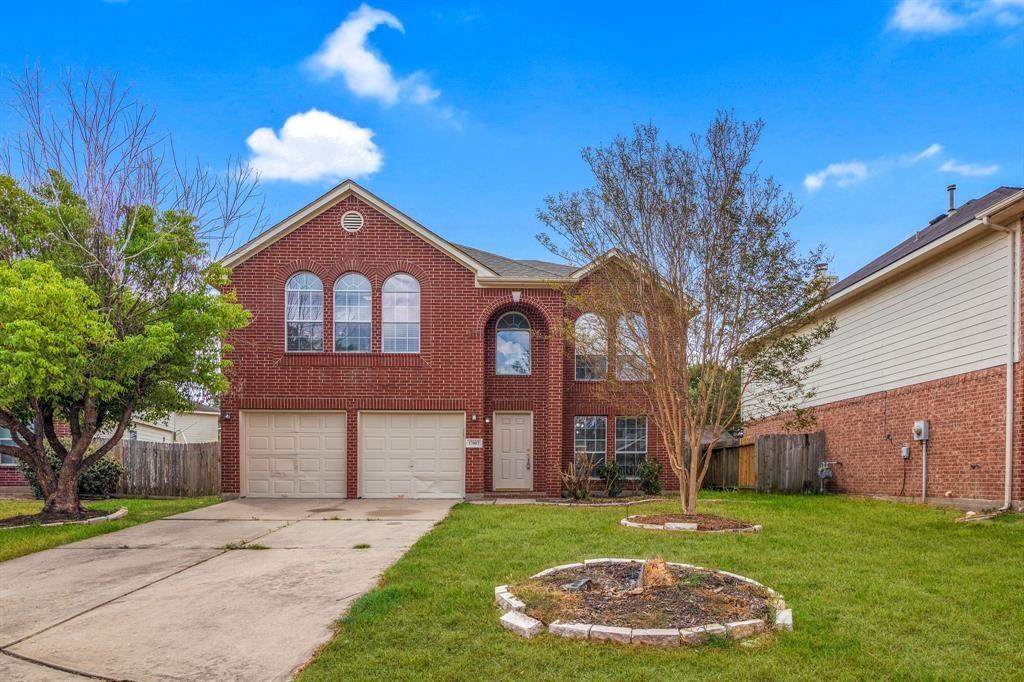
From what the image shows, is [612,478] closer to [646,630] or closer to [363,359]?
[363,359]

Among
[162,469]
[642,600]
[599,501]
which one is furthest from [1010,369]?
[162,469]

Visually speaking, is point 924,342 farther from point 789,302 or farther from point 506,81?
point 506,81

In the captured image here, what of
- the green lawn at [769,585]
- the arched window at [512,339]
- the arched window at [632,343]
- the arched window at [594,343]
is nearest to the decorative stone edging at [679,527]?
the green lawn at [769,585]

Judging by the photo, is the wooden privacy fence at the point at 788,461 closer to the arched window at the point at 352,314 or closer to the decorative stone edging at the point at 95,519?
the arched window at the point at 352,314

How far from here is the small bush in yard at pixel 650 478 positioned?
15.8 metres

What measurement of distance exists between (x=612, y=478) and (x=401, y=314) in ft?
19.9

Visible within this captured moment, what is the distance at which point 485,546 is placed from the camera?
328 inches

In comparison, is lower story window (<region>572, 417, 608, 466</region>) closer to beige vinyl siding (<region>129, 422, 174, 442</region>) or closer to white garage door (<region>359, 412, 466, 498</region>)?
white garage door (<region>359, 412, 466, 498</region>)

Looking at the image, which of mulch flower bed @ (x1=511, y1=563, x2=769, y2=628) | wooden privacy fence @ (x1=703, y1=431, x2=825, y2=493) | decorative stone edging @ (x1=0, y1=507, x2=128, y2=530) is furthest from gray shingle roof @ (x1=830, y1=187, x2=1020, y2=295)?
decorative stone edging @ (x1=0, y1=507, x2=128, y2=530)

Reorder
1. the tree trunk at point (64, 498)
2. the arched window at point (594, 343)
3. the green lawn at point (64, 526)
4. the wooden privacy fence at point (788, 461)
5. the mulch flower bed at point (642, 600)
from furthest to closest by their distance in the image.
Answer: the wooden privacy fence at point (788, 461) < the tree trunk at point (64, 498) < the arched window at point (594, 343) < the green lawn at point (64, 526) < the mulch flower bed at point (642, 600)

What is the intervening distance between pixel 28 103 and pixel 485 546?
1121cm

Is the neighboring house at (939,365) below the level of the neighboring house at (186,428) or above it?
above

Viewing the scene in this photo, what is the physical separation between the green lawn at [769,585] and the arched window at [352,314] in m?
6.44

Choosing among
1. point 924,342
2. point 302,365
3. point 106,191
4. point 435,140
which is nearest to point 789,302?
point 924,342
